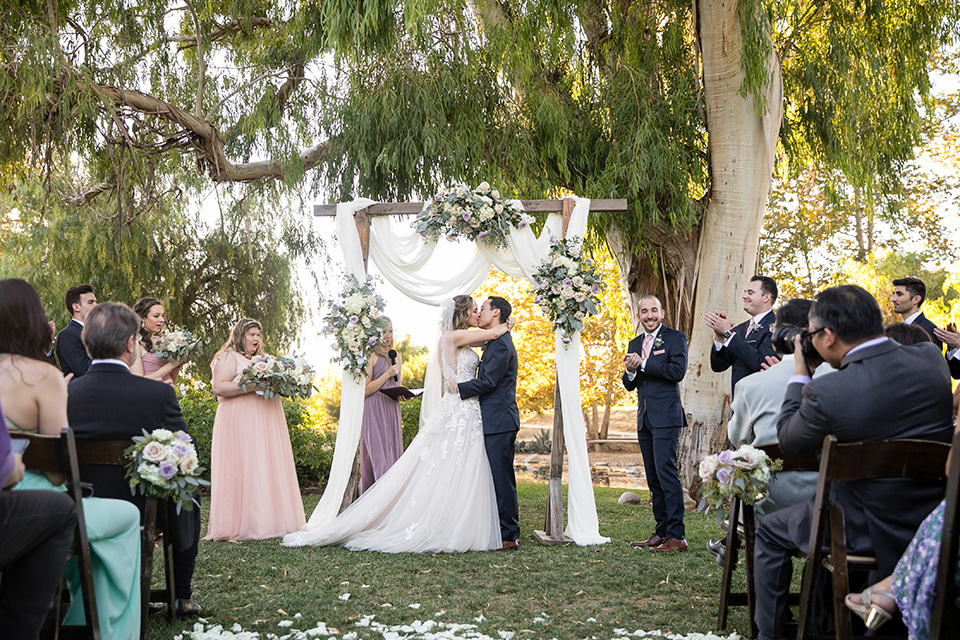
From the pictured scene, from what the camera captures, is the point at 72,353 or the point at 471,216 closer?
the point at 72,353

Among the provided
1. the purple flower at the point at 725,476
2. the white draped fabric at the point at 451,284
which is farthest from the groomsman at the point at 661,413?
the purple flower at the point at 725,476

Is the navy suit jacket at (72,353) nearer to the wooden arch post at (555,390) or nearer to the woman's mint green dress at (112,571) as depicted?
the wooden arch post at (555,390)

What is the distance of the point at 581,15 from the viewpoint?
8938mm

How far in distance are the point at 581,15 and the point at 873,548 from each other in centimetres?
717

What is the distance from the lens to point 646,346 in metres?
6.73

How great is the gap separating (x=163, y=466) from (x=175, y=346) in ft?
11.2

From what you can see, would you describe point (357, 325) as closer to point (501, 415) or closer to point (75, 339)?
point (501, 415)

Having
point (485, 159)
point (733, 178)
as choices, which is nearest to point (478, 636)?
point (485, 159)

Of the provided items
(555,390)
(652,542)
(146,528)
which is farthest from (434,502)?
(146,528)

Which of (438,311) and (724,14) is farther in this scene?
(724,14)

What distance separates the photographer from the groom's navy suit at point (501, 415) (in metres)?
6.61

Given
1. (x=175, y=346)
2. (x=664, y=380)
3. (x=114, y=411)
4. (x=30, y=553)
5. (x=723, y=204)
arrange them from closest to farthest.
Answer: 1. (x=30, y=553)
2. (x=114, y=411)
3. (x=664, y=380)
4. (x=175, y=346)
5. (x=723, y=204)

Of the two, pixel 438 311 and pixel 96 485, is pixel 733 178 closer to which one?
pixel 438 311

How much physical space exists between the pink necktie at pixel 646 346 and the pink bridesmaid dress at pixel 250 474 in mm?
3234
